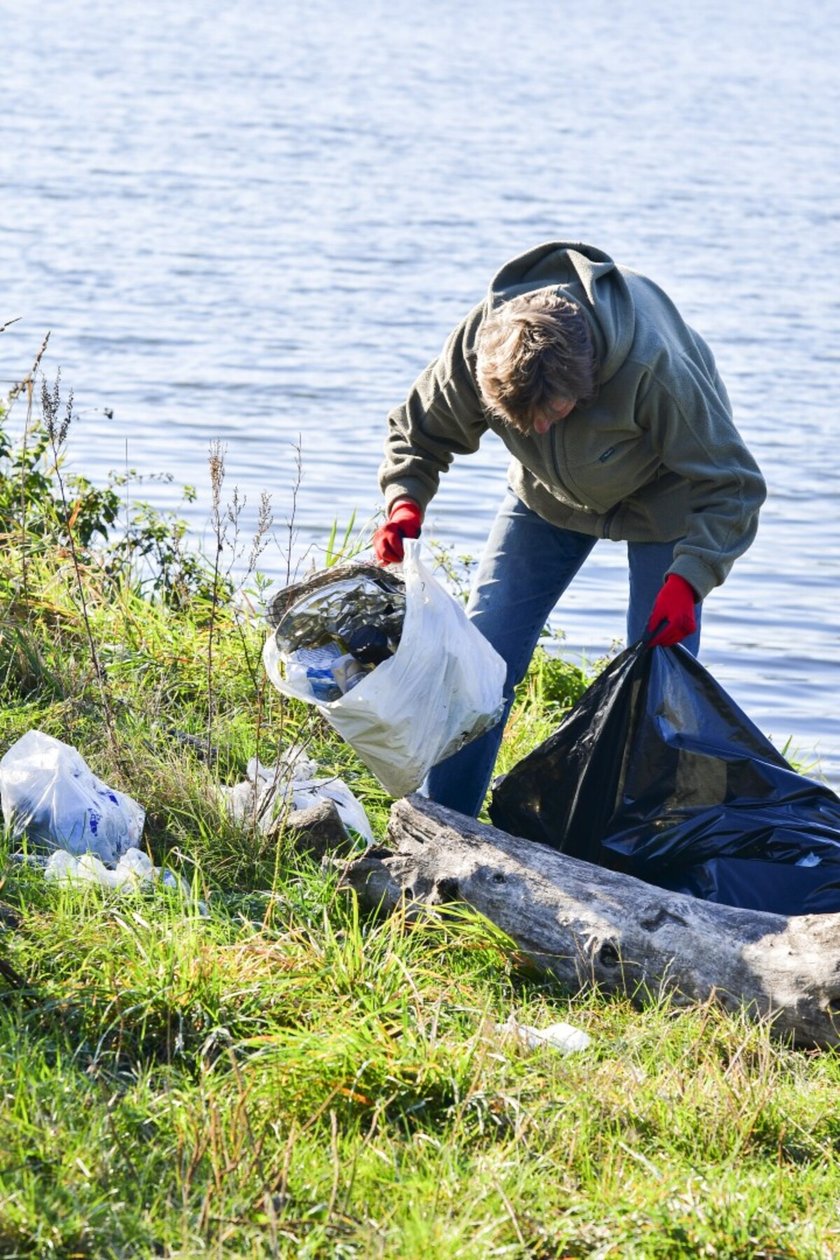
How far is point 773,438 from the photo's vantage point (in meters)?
10.6

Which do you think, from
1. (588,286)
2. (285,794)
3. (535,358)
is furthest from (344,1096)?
(588,286)

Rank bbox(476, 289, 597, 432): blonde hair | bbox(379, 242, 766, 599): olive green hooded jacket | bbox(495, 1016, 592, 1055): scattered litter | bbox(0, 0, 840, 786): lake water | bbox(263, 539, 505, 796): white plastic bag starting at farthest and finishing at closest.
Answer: bbox(0, 0, 840, 786): lake water → bbox(379, 242, 766, 599): olive green hooded jacket → bbox(263, 539, 505, 796): white plastic bag → bbox(476, 289, 597, 432): blonde hair → bbox(495, 1016, 592, 1055): scattered litter

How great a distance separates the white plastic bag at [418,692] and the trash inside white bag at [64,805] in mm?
558

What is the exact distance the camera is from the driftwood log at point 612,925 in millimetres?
3428

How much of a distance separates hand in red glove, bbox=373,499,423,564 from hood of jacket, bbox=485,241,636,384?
0.59 meters

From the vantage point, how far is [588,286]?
3902 millimetres

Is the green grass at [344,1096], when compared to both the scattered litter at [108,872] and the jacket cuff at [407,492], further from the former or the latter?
the jacket cuff at [407,492]

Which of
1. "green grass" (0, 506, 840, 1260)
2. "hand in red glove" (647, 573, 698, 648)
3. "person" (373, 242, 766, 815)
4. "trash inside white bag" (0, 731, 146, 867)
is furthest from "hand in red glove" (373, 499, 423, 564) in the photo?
"trash inside white bag" (0, 731, 146, 867)

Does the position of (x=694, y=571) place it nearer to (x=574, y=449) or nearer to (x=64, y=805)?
(x=574, y=449)

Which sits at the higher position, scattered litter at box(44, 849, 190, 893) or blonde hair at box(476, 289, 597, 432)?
blonde hair at box(476, 289, 597, 432)

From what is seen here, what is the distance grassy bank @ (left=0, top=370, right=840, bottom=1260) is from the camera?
259 cm

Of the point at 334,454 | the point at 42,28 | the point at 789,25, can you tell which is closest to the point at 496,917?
the point at 334,454

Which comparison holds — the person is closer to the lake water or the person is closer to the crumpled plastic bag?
the crumpled plastic bag

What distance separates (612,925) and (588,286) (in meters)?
1.50
